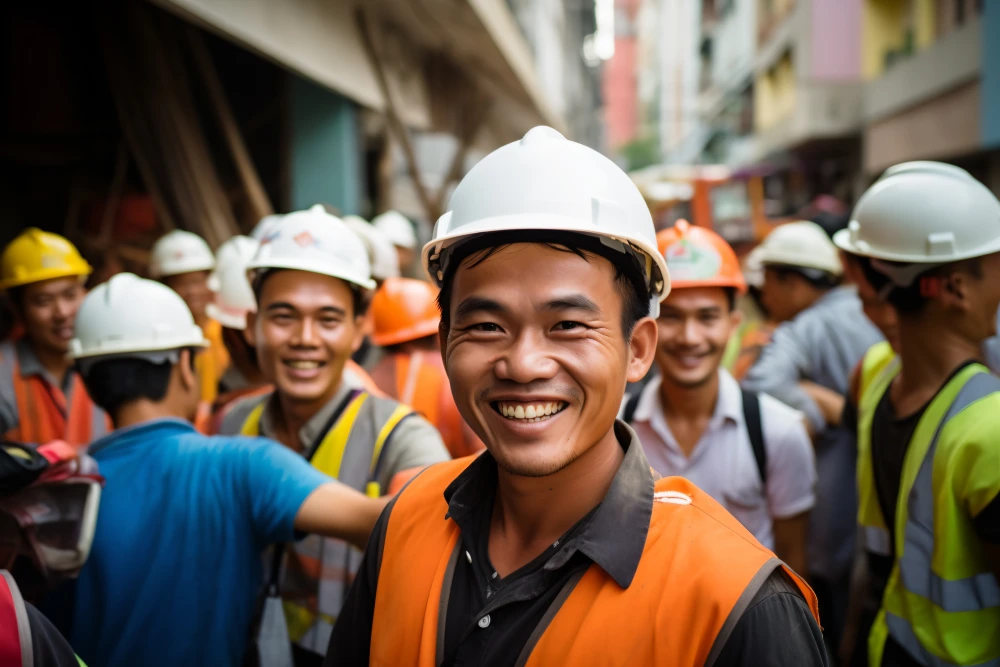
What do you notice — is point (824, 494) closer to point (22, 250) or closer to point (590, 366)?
point (590, 366)

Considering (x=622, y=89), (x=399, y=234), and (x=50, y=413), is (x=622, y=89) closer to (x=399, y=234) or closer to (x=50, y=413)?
(x=399, y=234)

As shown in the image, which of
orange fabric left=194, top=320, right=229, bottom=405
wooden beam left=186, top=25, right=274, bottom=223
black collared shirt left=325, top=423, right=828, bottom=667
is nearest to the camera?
black collared shirt left=325, top=423, right=828, bottom=667

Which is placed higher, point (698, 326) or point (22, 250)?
point (22, 250)

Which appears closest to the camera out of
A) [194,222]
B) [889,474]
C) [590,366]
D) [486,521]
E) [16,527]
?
[590,366]

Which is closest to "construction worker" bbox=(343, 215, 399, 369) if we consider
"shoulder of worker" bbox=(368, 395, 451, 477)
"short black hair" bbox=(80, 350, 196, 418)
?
"shoulder of worker" bbox=(368, 395, 451, 477)

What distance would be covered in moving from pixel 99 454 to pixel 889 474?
2.59 m

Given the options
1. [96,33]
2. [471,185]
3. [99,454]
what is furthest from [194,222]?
[471,185]

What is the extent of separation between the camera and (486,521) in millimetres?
1844

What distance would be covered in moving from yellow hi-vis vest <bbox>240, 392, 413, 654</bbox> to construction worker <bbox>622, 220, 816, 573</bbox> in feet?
3.74

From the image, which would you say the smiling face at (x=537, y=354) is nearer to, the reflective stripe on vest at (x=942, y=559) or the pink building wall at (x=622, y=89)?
the reflective stripe on vest at (x=942, y=559)

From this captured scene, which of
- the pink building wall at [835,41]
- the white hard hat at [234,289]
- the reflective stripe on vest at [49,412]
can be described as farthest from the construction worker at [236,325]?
the pink building wall at [835,41]

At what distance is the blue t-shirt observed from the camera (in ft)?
7.72

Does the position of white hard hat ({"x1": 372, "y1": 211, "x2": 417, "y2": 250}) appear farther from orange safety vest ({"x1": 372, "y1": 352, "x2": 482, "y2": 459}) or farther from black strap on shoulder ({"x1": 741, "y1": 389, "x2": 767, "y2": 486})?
black strap on shoulder ({"x1": 741, "y1": 389, "x2": 767, "y2": 486})

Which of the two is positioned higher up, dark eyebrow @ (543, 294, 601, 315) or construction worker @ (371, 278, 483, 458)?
dark eyebrow @ (543, 294, 601, 315)
